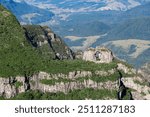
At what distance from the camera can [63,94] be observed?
100062mm

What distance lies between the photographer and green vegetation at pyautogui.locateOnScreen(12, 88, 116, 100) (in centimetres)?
9389

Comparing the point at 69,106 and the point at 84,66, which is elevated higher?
the point at 69,106

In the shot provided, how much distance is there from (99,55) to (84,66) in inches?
1236

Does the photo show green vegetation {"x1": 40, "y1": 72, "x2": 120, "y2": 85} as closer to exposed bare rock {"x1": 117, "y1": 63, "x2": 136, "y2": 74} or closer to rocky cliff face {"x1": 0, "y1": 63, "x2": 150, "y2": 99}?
rocky cliff face {"x1": 0, "y1": 63, "x2": 150, "y2": 99}

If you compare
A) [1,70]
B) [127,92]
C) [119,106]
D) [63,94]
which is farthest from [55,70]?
[119,106]

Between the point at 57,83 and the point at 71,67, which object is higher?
the point at 71,67

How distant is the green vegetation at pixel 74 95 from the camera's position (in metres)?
93.9

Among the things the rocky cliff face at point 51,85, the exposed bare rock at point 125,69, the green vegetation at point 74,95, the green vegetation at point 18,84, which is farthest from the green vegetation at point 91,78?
the exposed bare rock at point 125,69

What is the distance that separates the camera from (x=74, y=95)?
100 metres

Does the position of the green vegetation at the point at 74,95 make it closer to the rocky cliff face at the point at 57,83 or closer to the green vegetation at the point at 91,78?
the rocky cliff face at the point at 57,83

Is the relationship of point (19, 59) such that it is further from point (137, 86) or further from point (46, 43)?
point (46, 43)

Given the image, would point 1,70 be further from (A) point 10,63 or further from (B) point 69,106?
(B) point 69,106

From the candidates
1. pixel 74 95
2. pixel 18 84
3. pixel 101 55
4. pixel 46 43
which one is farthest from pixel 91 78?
pixel 46 43

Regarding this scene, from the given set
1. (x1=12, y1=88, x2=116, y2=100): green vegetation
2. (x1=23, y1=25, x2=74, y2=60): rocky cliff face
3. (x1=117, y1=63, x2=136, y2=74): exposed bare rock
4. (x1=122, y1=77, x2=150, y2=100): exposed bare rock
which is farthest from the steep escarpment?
(x1=23, y1=25, x2=74, y2=60): rocky cliff face
